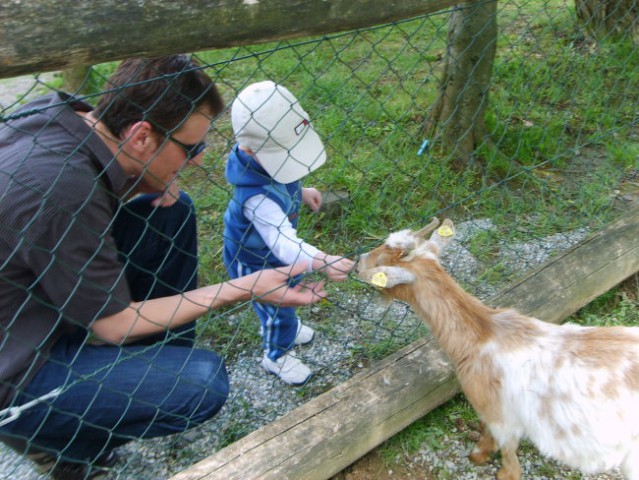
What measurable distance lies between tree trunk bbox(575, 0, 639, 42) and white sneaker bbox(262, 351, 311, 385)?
12.7ft

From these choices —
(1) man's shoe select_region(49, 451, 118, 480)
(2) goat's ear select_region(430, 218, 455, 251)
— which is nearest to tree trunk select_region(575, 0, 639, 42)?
(2) goat's ear select_region(430, 218, 455, 251)

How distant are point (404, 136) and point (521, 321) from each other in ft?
7.08

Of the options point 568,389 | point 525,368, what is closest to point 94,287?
point 525,368

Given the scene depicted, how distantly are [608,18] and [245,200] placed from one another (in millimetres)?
4126

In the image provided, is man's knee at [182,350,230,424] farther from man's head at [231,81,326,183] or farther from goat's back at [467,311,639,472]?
goat's back at [467,311,639,472]

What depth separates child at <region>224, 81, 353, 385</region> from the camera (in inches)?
90.5

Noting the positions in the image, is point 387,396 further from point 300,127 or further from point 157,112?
point 157,112

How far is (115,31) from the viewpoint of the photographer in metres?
1.40

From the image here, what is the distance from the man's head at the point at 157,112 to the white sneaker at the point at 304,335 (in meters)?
1.20

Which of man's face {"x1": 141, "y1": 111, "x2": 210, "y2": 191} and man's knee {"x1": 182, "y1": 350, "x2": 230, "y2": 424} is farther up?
man's face {"x1": 141, "y1": 111, "x2": 210, "y2": 191}

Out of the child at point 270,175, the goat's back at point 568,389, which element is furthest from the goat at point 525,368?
the child at point 270,175

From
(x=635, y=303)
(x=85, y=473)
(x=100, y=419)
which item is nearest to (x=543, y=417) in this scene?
(x=635, y=303)

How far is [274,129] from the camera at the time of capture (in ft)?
7.52

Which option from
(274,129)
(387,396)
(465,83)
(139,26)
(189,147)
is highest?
(139,26)
